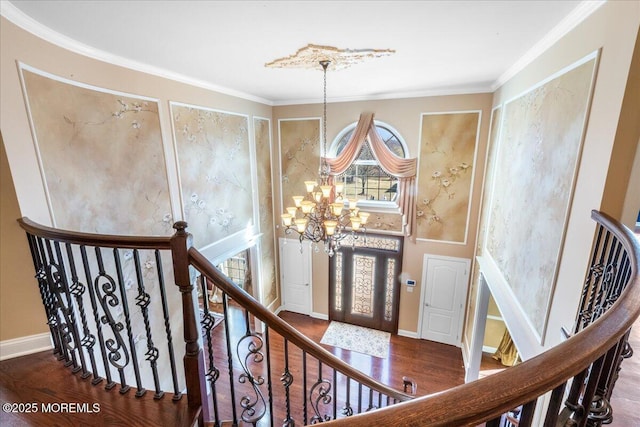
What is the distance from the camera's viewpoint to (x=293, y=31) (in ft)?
7.39

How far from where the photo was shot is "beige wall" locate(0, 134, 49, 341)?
1962mm

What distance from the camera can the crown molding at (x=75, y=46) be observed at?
192cm

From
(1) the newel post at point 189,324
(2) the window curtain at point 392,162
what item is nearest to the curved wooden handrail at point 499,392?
(1) the newel post at point 189,324

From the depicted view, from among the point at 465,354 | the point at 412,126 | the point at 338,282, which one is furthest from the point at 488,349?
the point at 412,126

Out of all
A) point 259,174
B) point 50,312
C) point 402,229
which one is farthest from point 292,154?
point 50,312

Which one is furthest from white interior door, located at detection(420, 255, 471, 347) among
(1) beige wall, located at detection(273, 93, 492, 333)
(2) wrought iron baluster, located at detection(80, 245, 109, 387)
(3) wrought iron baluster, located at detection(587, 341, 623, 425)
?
(2) wrought iron baluster, located at detection(80, 245, 109, 387)

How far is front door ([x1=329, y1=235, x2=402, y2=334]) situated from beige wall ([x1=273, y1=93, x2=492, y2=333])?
0.20 meters

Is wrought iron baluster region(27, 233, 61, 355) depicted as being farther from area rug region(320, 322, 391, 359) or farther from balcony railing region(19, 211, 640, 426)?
area rug region(320, 322, 391, 359)

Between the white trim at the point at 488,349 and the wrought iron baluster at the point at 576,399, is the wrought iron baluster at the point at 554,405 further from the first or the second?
Answer: the white trim at the point at 488,349

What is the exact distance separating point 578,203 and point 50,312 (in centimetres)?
355

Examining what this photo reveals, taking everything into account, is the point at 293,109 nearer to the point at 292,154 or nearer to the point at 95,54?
the point at 292,154

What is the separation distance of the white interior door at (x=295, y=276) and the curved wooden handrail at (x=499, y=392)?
5329mm

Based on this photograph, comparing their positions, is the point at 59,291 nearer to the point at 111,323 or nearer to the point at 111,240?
the point at 111,323

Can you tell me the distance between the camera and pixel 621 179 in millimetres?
1605
